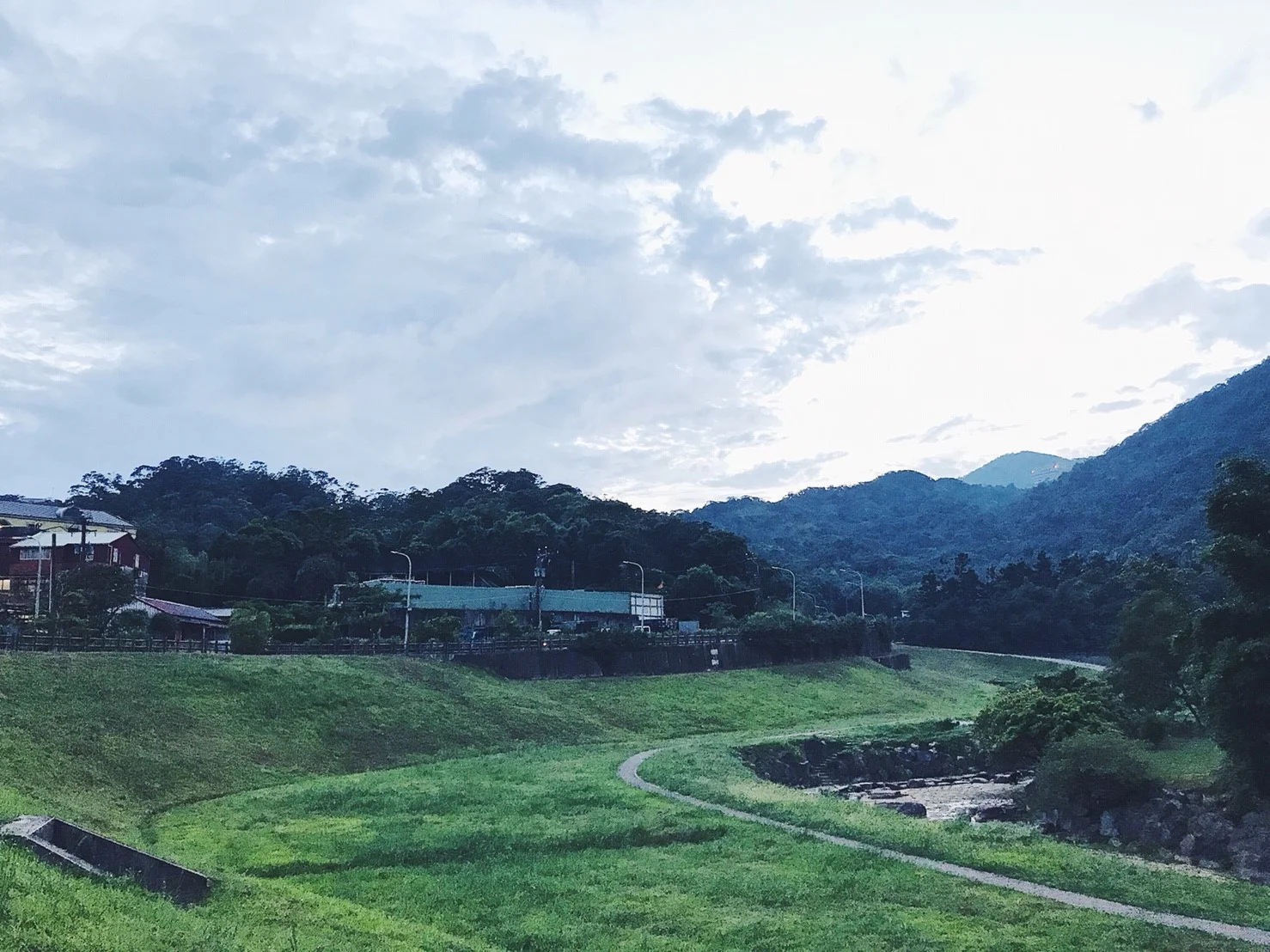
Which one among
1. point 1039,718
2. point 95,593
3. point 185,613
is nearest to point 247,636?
point 95,593

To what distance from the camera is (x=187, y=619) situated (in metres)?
69.3

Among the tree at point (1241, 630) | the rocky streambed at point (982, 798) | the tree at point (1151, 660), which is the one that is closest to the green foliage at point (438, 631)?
the rocky streambed at point (982, 798)

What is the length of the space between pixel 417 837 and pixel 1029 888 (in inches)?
572

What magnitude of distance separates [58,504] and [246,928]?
97.9 m

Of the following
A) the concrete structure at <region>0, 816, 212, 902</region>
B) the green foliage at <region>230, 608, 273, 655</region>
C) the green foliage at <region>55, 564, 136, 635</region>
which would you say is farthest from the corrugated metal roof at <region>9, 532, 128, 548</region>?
the concrete structure at <region>0, 816, 212, 902</region>

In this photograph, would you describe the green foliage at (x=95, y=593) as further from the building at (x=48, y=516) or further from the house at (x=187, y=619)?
the building at (x=48, y=516)

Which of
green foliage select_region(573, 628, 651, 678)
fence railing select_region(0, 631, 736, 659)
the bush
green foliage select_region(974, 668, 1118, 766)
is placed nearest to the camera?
the bush

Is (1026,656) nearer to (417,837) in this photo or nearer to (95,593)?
(95,593)

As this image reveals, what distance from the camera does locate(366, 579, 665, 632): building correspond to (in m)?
91.9

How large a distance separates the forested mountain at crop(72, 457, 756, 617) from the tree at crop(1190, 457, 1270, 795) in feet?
235

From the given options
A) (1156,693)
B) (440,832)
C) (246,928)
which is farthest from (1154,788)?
(246,928)

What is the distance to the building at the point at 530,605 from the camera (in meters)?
91.9

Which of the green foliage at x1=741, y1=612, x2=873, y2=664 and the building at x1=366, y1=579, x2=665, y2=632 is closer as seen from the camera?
the green foliage at x1=741, y1=612, x2=873, y2=664

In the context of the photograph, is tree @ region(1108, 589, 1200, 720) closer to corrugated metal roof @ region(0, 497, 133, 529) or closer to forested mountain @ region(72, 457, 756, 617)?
forested mountain @ region(72, 457, 756, 617)
